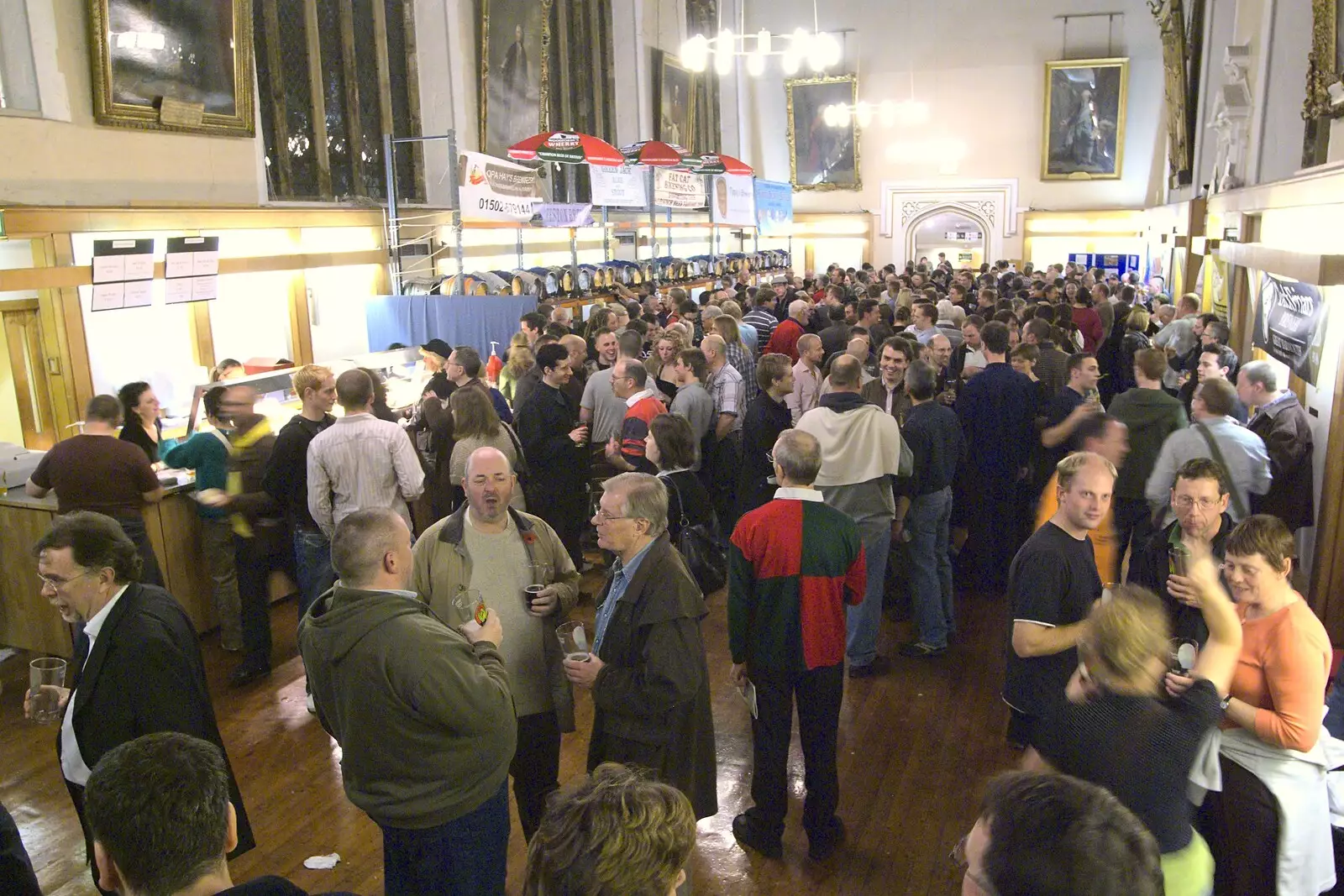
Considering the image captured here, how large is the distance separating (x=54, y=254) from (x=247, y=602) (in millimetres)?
3478

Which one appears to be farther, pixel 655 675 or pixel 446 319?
pixel 446 319

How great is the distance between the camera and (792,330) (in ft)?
28.5

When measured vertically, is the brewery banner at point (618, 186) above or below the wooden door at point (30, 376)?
above

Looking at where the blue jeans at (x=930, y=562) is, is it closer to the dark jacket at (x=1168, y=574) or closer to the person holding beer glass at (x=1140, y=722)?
the dark jacket at (x=1168, y=574)

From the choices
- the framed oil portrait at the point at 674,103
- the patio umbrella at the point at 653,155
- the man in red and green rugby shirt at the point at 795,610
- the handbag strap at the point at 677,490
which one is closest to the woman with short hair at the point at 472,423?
the handbag strap at the point at 677,490

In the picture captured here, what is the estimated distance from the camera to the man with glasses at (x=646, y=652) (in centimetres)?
260

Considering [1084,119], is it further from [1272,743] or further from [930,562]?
[1272,743]

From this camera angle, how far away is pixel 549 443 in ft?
18.3

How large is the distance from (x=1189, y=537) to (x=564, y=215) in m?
9.19

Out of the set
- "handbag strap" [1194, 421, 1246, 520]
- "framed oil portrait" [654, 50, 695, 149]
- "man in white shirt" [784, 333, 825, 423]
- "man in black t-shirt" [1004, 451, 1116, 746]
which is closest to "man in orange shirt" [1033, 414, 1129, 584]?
"handbag strap" [1194, 421, 1246, 520]

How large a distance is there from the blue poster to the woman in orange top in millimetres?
16316

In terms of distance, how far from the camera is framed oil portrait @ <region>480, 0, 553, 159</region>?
41.9 feet

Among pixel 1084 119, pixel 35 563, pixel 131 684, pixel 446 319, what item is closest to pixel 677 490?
pixel 131 684

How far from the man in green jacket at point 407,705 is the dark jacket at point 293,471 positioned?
2.23m
